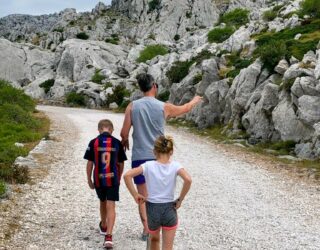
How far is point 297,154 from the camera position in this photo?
1720cm

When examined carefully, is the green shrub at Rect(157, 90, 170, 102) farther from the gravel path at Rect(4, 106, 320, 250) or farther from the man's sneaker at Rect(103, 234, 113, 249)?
the man's sneaker at Rect(103, 234, 113, 249)

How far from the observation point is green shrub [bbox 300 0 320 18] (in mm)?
43409

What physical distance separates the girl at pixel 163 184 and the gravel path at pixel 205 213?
190 centimetres

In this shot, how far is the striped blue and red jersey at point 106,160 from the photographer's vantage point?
22.4ft

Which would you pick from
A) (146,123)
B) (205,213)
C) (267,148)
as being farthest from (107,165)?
(267,148)

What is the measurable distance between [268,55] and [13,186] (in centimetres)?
1723

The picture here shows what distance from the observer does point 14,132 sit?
21031mm

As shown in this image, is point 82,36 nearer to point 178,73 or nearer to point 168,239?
point 178,73

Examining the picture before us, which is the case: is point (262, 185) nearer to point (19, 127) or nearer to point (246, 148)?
A: point (246, 148)

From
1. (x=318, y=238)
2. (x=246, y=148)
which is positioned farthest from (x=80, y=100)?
(x=318, y=238)

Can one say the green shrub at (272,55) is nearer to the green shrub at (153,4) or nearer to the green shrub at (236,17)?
the green shrub at (236,17)

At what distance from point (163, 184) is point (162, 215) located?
0.39 meters

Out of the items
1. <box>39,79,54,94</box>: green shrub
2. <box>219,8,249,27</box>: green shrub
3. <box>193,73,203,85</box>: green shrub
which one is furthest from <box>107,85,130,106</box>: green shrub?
<box>219,8,249,27</box>: green shrub

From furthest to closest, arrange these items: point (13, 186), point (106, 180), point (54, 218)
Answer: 1. point (13, 186)
2. point (54, 218)
3. point (106, 180)
